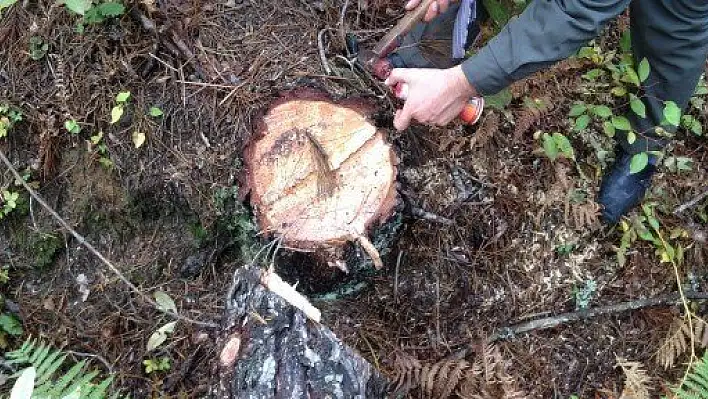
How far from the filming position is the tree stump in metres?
2.81

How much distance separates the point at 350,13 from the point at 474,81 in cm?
124

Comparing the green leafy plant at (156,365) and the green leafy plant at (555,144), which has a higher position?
the green leafy plant at (555,144)

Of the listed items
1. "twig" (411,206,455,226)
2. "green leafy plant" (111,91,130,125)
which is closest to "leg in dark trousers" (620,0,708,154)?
"twig" (411,206,455,226)

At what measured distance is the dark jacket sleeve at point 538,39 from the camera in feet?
7.46

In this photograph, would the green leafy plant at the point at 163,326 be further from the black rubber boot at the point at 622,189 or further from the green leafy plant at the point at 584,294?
the black rubber boot at the point at 622,189

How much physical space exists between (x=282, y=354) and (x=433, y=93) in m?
1.14

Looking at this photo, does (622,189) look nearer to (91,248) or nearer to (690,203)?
(690,203)

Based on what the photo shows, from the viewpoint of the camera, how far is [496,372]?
315 cm

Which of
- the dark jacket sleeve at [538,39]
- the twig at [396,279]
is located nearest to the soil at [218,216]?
the twig at [396,279]

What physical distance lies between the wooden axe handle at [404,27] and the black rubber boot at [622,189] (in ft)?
4.22

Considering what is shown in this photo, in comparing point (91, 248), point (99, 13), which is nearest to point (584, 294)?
point (91, 248)

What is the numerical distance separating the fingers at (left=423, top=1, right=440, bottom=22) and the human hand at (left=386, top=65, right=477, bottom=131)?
0.52m

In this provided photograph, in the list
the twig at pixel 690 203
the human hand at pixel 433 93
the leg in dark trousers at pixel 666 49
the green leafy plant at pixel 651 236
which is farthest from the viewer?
the twig at pixel 690 203

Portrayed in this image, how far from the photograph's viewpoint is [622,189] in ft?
11.0
